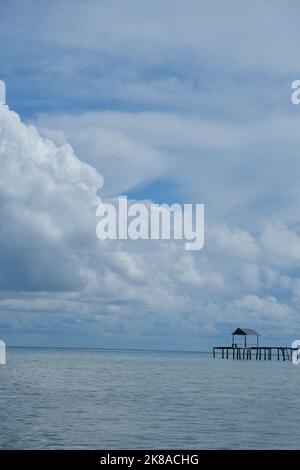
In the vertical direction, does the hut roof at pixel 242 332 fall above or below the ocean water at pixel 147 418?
above

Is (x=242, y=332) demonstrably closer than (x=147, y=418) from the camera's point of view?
No

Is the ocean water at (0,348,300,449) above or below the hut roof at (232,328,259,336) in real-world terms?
below

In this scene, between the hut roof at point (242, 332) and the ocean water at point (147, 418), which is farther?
the hut roof at point (242, 332)

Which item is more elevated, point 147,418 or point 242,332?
point 242,332

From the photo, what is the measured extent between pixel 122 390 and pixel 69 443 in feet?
81.5

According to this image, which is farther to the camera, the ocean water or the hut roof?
the hut roof

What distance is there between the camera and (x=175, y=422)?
105ft
